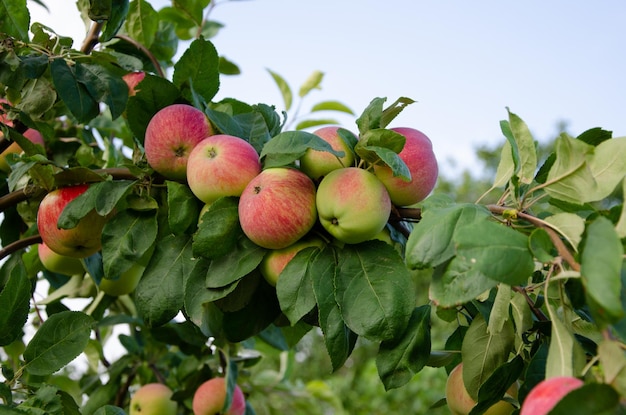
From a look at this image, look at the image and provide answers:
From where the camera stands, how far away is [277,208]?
78 cm

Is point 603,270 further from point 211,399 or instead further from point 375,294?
point 211,399

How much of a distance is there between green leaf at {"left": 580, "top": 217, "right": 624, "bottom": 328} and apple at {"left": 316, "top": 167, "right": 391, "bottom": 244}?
0.92 ft

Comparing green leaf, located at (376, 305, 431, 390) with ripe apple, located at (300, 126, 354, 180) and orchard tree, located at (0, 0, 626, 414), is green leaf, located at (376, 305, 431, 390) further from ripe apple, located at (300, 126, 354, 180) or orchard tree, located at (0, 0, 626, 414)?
ripe apple, located at (300, 126, 354, 180)

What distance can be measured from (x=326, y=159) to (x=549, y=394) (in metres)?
0.43

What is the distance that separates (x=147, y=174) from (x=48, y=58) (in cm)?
28

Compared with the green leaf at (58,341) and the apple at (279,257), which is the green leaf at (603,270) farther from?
the green leaf at (58,341)

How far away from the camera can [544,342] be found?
761 millimetres

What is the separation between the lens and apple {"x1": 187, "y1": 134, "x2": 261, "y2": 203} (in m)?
0.84

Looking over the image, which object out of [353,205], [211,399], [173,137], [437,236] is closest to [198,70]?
[173,137]

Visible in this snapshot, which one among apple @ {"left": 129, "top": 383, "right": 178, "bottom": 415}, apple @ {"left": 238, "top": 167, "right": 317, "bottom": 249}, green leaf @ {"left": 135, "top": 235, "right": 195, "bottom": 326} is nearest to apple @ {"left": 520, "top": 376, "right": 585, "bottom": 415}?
apple @ {"left": 238, "top": 167, "right": 317, "bottom": 249}

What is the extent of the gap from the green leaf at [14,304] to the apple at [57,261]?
0.27 meters

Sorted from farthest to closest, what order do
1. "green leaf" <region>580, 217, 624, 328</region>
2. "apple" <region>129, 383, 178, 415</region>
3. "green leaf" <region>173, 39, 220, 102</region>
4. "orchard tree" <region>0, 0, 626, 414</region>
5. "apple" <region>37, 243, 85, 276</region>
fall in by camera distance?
"apple" <region>129, 383, 178, 415</region>
"apple" <region>37, 243, 85, 276</region>
"green leaf" <region>173, 39, 220, 102</region>
"orchard tree" <region>0, 0, 626, 414</region>
"green leaf" <region>580, 217, 624, 328</region>

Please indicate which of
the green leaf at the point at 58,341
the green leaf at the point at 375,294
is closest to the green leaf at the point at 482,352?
the green leaf at the point at 375,294

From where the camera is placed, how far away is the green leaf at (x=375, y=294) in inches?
28.8
